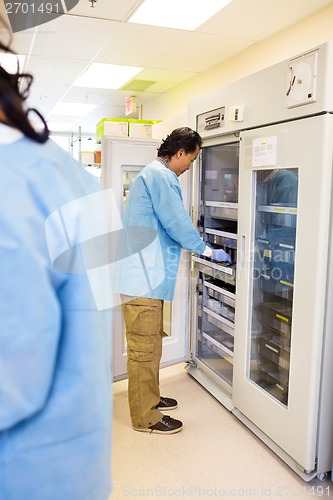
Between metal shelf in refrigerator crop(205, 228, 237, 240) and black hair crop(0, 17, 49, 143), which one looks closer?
black hair crop(0, 17, 49, 143)

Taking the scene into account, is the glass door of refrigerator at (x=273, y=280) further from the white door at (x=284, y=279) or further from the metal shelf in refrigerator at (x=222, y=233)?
the metal shelf in refrigerator at (x=222, y=233)

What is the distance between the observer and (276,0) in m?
3.22

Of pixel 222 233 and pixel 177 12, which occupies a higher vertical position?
pixel 177 12

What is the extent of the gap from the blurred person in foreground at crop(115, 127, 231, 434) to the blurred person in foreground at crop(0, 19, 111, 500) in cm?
164

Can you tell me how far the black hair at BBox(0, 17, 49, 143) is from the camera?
668 millimetres

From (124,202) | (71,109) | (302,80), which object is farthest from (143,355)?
(71,109)

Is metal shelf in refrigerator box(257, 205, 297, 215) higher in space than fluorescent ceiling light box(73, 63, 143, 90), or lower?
lower

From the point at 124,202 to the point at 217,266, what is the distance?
79 centimetres

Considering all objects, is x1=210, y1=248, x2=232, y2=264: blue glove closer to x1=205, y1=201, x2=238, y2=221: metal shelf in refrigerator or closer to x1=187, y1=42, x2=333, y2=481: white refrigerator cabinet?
x1=187, y1=42, x2=333, y2=481: white refrigerator cabinet

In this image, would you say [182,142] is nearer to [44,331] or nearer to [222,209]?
[222,209]

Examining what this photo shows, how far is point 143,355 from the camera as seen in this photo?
250 centimetres

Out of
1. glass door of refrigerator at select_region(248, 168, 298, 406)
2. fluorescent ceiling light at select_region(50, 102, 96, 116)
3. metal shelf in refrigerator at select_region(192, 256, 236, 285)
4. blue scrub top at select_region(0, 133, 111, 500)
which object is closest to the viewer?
blue scrub top at select_region(0, 133, 111, 500)

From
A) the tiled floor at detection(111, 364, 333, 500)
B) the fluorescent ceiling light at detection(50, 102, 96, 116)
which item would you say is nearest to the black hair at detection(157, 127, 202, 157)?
the tiled floor at detection(111, 364, 333, 500)

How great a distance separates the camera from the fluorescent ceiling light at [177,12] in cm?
329
